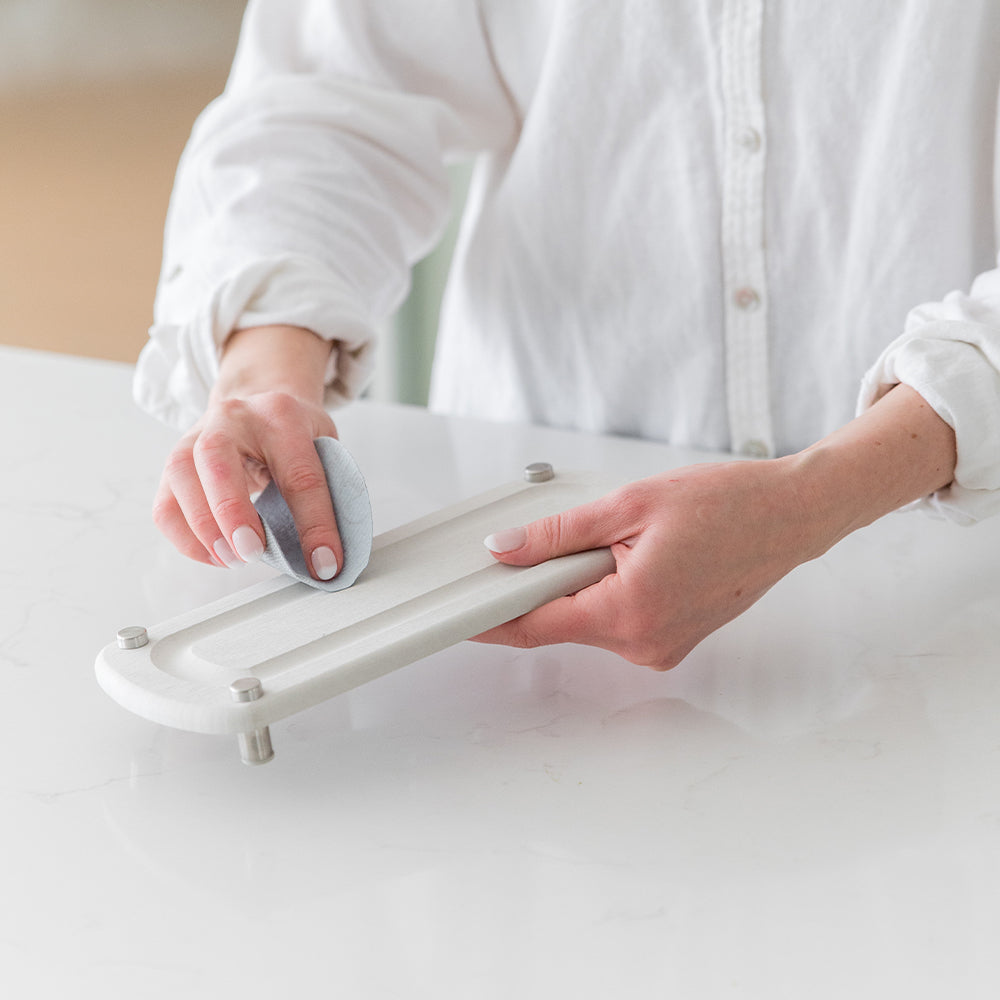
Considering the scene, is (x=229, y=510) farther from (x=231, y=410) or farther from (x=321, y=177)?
(x=321, y=177)

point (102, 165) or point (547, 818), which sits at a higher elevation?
point (547, 818)

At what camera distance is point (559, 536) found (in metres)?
0.58

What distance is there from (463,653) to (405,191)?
0.48 meters

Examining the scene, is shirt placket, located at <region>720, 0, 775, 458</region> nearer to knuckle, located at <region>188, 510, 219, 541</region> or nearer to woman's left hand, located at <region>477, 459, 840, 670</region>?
woman's left hand, located at <region>477, 459, 840, 670</region>

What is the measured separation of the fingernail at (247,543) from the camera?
610 mm

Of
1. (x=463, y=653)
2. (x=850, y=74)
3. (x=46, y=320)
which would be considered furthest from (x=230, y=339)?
(x=46, y=320)

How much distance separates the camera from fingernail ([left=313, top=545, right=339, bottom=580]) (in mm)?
591

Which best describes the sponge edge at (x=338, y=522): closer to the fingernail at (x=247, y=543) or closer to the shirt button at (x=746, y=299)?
the fingernail at (x=247, y=543)

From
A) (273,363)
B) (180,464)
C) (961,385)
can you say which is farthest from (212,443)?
(961,385)

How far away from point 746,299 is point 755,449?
4.7 inches

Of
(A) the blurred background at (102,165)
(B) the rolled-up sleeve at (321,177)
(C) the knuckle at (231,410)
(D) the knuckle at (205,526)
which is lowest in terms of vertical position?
(A) the blurred background at (102,165)

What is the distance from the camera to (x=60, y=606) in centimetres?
70

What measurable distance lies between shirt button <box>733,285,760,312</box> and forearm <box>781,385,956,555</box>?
25 centimetres

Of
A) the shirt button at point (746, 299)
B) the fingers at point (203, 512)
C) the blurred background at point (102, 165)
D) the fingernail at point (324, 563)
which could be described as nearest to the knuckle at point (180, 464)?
the fingers at point (203, 512)
